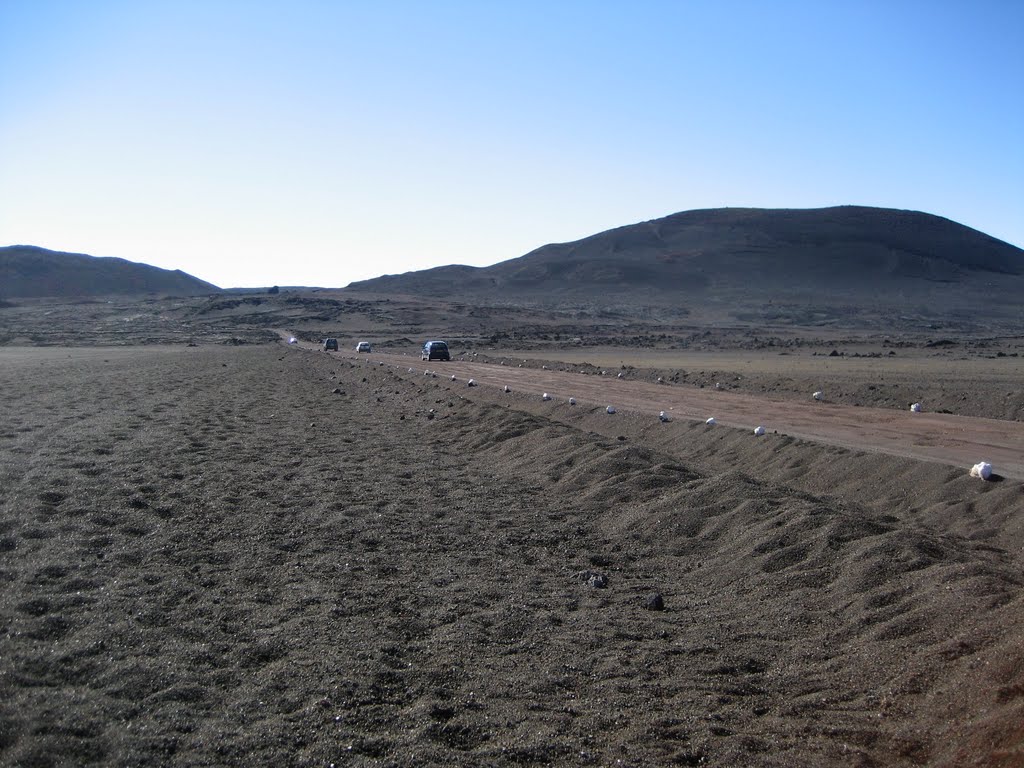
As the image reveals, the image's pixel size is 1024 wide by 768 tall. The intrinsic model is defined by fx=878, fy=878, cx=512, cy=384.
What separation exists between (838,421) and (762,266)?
144973mm

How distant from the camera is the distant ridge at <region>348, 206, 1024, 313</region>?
5448 inches

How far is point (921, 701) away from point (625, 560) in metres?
3.90

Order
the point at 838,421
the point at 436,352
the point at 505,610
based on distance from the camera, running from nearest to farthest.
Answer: the point at 505,610 < the point at 838,421 < the point at 436,352

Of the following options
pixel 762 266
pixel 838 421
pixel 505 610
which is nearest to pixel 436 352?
pixel 838 421

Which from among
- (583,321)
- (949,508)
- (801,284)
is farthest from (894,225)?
(949,508)

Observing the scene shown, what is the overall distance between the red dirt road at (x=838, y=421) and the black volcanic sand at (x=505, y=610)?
1.85 m

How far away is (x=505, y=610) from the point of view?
7180 millimetres

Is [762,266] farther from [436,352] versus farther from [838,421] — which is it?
[838,421]

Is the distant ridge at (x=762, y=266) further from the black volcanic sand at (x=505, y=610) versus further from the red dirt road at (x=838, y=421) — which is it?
the black volcanic sand at (x=505, y=610)

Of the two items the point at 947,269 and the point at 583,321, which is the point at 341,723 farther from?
the point at 947,269

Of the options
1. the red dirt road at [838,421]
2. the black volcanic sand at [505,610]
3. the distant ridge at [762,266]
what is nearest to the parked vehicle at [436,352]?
the red dirt road at [838,421]

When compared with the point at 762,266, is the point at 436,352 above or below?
below

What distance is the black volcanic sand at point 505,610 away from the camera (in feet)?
16.1

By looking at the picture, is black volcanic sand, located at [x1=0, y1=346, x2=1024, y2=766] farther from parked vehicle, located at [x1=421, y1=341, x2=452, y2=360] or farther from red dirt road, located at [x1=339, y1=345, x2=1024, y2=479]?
parked vehicle, located at [x1=421, y1=341, x2=452, y2=360]
